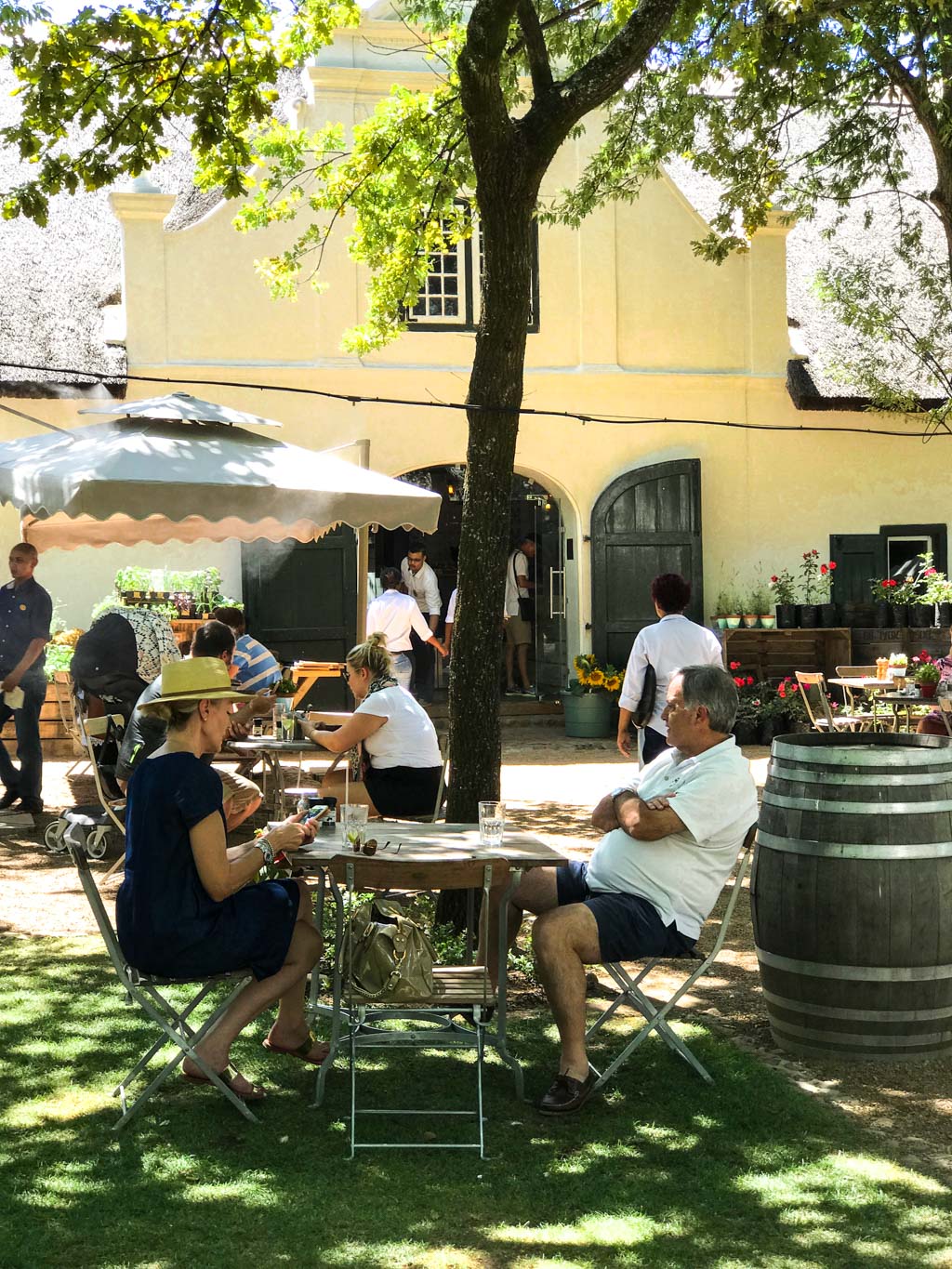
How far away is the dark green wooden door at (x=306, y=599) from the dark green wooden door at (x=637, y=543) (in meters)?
2.73

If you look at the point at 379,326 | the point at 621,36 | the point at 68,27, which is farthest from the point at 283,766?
the point at 621,36

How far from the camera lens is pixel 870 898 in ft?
15.7

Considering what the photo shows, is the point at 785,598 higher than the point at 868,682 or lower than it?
higher

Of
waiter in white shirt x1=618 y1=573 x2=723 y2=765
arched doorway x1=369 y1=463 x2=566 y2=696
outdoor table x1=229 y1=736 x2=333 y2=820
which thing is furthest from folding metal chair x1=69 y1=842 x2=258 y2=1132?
arched doorway x1=369 y1=463 x2=566 y2=696

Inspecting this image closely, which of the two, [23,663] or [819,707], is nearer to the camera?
[23,663]

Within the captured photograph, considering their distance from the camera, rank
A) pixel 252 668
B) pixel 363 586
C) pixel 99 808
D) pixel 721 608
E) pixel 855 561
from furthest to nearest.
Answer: pixel 855 561, pixel 721 608, pixel 363 586, pixel 252 668, pixel 99 808

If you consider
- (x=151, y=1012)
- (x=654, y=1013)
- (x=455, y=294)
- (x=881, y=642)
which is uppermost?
(x=455, y=294)

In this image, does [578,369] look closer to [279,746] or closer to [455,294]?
[455,294]

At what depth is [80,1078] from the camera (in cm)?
475

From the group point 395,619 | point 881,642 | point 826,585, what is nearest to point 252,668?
point 395,619

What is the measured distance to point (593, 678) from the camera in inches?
602

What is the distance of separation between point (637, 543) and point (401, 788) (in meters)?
9.33

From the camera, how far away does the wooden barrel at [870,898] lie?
4.77 metres

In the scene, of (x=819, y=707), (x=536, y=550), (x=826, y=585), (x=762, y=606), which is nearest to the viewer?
(x=819, y=707)
